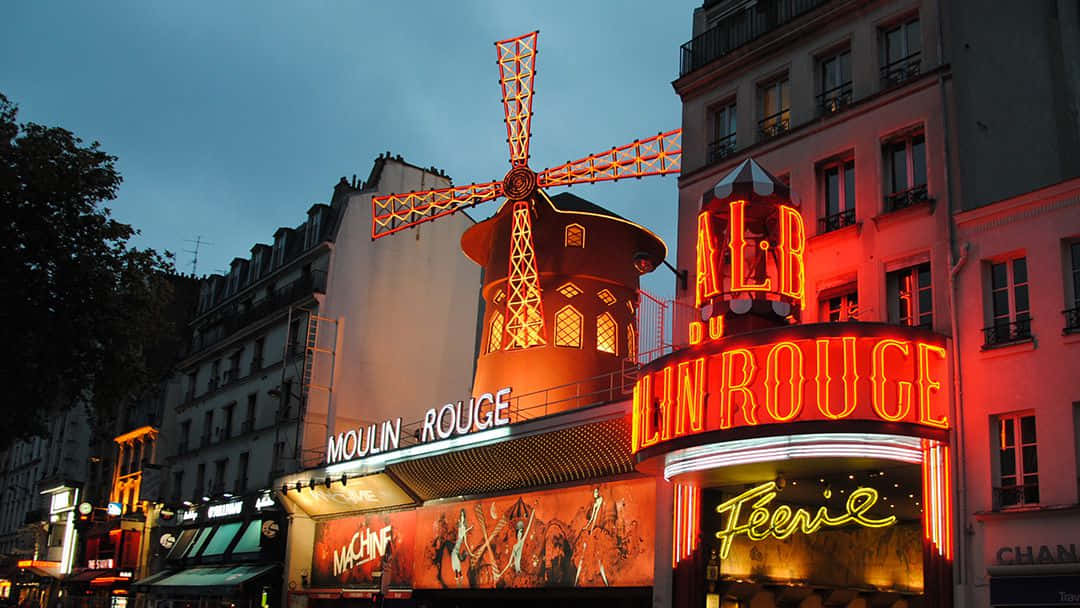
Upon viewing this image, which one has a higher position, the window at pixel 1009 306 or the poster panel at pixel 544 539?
the window at pixel 1009 306

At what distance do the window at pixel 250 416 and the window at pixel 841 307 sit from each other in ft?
65.6

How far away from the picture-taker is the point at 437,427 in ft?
69.7

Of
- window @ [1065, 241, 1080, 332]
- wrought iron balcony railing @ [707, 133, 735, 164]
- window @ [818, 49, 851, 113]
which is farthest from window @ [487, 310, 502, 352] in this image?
window @ [1065, 241, 1080, 332]

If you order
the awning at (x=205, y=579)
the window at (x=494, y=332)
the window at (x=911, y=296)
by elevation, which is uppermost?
the window at (x=494, y=332)

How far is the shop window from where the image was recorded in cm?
2380

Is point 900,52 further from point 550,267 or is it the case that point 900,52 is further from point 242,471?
point 242,471

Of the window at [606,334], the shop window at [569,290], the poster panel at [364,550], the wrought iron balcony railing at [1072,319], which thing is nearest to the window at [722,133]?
the wrought iron balcony railing at [1072,319]

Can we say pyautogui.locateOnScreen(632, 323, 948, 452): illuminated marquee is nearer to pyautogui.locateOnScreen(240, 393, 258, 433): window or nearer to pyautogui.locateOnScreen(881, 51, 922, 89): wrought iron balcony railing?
pyautogui.locateOnScreen(881, 51, 922, 89): wrought iron balcony railing

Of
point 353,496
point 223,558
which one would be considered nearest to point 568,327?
point 353,496

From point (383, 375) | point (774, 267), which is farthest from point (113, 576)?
point (774, 267)

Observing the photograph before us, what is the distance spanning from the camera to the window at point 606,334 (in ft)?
77.9

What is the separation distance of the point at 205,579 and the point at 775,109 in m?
19.7

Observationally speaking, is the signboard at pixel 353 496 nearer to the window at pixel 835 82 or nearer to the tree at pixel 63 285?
the tree at pixel 63 285

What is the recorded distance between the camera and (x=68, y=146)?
55.3 ft
